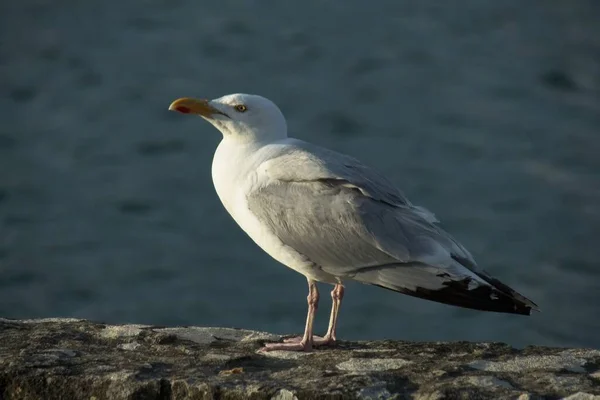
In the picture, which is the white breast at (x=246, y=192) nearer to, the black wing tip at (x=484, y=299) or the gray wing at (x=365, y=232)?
the gray wing at (x=365, y=232)

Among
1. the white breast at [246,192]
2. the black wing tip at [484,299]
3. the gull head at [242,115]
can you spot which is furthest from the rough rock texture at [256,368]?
the gull head at [242,115]

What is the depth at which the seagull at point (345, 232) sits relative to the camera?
→ 17.5ft

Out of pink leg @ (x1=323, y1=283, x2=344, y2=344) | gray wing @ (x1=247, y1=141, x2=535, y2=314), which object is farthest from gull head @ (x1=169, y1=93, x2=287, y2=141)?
pink leg @ (x1=323, y1=283, x2=344, y2=344)

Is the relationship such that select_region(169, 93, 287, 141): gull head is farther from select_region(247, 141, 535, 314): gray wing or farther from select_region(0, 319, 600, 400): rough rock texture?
select_region(0, 319, 600, 400): rough rock texture

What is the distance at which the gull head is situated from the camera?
20.1ft

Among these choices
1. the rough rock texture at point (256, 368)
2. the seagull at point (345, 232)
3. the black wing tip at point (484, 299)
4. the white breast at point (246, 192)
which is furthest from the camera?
the white breast at point (246, 192)

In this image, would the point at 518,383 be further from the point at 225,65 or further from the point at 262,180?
the point at 225,65

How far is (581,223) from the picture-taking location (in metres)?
13.7

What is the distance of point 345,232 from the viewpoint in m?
5.49

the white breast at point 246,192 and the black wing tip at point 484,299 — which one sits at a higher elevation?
the white breast at point 246,192

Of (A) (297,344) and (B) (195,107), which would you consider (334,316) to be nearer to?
(A) (297,344)

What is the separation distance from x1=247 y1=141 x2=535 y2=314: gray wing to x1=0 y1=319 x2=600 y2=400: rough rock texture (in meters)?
0.26

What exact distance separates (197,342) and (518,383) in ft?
4.69

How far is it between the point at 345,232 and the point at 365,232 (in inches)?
3.4
